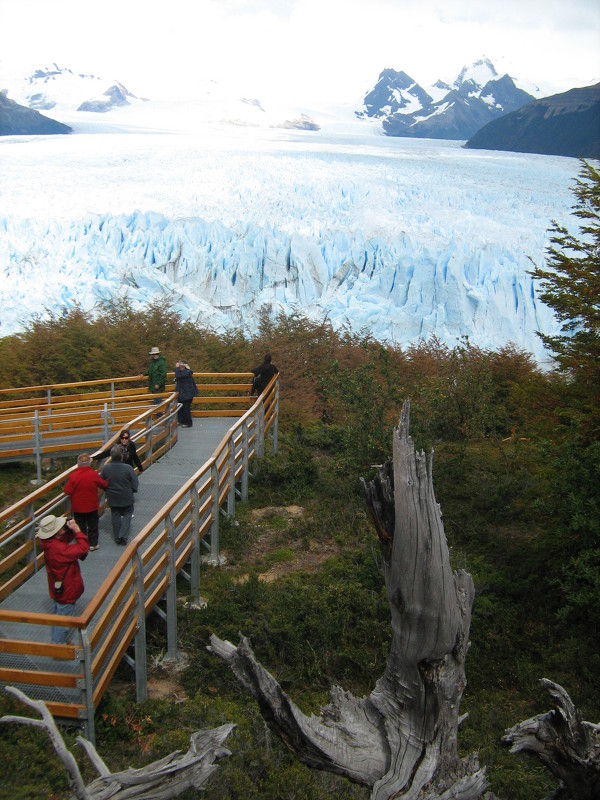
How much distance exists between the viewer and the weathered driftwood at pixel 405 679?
333 cm

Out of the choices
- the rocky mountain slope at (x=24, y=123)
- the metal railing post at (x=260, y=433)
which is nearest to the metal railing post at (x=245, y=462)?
the metal railing post at (x=260, y=433)

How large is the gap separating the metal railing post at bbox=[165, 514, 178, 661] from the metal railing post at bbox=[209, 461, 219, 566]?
162cm

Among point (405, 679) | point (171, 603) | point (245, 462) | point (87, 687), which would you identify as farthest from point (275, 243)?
point (405, 679)

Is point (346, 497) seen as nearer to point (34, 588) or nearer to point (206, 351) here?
point (34, 588)

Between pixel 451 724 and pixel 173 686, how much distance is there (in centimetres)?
305

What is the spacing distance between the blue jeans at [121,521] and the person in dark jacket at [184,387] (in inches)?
170

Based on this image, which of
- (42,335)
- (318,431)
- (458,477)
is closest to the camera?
(458,477)

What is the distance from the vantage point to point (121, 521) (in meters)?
7.07

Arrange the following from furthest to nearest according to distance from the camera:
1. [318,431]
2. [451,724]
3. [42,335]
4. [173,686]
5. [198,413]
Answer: [42,335] → [318,431] → [198,413] → [173,686] → [451,724]

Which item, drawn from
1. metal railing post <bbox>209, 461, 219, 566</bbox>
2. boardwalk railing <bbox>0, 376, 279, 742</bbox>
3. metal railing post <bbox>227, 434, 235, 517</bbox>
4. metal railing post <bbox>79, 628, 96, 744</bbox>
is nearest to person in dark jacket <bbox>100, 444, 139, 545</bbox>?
boardwalk railing <bbox>0, 376, 279, 742</bbox>

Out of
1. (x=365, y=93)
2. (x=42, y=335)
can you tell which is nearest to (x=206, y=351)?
(x=42, y=335)

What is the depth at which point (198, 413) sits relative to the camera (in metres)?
12.9

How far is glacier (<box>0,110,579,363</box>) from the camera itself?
872 inches

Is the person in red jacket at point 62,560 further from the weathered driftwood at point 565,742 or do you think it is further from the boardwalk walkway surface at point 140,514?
the weathered driftwood at point 565,742
